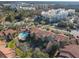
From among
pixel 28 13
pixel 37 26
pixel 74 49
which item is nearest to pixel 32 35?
pixel 37 26

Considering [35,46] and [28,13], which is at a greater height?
[28,13]

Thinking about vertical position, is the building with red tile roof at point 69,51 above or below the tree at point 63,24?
below

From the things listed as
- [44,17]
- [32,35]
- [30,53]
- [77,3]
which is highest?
[77,3]

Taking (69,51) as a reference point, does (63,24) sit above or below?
above

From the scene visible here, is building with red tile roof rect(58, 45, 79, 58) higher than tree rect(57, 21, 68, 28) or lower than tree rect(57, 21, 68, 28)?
lower

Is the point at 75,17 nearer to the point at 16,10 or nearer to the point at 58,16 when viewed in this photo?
the point at 58,16

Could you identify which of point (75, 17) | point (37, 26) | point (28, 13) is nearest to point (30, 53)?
point (37, 26)

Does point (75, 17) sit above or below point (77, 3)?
below

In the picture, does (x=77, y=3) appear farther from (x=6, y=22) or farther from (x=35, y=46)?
(x=6, y=22)
